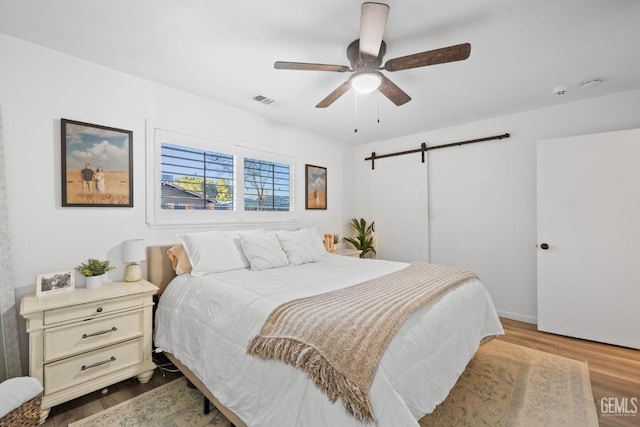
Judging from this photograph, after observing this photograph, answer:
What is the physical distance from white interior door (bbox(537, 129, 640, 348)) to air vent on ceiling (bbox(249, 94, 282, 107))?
9.99 ft

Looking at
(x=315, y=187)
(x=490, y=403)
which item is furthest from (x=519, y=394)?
(x=315, y=187)

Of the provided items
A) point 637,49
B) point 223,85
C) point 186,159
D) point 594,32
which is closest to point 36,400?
point 186,159

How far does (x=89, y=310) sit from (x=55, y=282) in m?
0.40

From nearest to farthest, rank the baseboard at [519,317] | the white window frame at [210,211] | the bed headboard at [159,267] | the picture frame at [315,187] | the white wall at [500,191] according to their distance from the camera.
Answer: the bed headboard at [159,267]
the white window frame at [210,211]
the white wall at [500,191]
the baseboard at [519,317]
the picture frame at [315,187]

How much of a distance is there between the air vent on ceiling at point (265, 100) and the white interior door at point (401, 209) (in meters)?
2.25

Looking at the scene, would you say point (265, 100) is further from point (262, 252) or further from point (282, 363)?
point (282, 363)

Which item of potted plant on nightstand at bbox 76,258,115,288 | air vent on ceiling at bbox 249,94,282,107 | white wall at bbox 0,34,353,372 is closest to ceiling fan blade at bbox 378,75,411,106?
air vent on ceiling at bbox 249,94,282,107

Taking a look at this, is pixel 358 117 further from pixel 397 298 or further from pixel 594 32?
pixel 397 298

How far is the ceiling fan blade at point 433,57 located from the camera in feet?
5.46

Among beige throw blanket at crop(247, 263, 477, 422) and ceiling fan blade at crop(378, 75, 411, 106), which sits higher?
ceiling fan blade at crop(378, 75, 411, 106)

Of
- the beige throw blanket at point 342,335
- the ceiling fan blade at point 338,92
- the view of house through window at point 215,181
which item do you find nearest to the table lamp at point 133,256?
the view of house through window at point 215,181

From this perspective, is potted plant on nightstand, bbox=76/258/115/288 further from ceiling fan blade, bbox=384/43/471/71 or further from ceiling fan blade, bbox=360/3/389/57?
ceiling fan blade, bbox=384/43/471/71

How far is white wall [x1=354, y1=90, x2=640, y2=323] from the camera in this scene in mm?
3135

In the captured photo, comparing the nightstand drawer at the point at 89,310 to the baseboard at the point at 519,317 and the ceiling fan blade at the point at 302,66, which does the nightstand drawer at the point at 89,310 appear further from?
the baseboard at the point at 519,317
